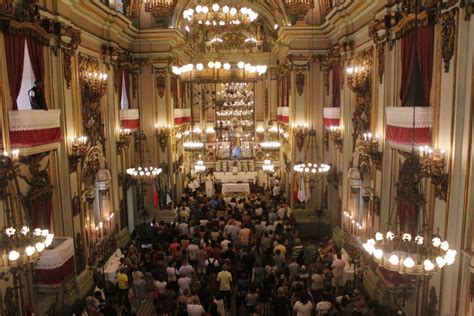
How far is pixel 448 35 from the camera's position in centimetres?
725

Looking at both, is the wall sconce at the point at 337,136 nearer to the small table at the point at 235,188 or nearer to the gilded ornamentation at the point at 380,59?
the gilded ornamentation at the point at 380,59

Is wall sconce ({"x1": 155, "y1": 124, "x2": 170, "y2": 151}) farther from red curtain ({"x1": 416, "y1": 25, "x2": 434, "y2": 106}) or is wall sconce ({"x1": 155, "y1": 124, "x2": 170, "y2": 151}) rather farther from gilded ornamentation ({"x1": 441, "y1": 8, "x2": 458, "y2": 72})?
gilded ornamentation ({"x1": 441, "y1": 8, "x2": 458, "y2": 72})

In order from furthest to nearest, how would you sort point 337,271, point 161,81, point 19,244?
1. point 161,81
2. point 337,271
3. point 19,244

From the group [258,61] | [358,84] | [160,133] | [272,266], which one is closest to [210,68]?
[160,133]

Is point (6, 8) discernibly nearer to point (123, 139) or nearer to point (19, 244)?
point (19, 244)

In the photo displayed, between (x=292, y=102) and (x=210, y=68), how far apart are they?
391cm

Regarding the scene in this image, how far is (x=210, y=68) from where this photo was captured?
51.4 feet

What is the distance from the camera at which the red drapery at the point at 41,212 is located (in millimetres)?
9492

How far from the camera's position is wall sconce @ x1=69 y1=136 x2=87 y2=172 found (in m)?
11.2

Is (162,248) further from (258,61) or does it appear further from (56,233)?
(258,61)

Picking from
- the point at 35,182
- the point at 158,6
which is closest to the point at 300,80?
the point at 158,6

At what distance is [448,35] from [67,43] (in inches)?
335

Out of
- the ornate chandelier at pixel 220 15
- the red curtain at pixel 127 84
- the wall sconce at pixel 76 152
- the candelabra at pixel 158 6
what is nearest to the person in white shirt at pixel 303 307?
the wall sconce at pixel 76 152

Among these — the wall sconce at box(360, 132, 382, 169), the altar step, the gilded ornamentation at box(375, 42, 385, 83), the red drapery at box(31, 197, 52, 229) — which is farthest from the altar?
the red drapery at box(31, 197, 52, 229)
